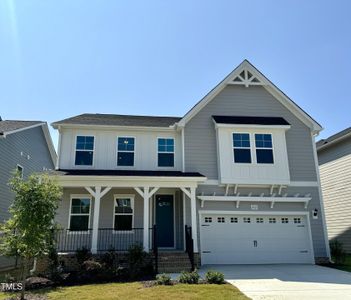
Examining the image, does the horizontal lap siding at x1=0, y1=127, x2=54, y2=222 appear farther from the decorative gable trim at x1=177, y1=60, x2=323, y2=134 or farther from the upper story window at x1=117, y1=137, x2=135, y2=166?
the decorative gable trim at x1=177, y1=60, x2=323, y2=134

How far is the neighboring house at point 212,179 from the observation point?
13.3m

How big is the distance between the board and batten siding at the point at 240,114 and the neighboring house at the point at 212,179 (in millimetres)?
49

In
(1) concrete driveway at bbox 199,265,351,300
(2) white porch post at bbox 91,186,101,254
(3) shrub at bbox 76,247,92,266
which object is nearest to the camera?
(1) concrete driveway at bbox 199,265,351,300

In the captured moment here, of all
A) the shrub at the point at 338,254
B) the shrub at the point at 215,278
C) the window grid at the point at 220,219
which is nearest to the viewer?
the shrub at the point at 215,278

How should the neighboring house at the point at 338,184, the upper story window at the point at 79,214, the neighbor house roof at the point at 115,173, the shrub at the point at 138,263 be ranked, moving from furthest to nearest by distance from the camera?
the neighboring house at the point at 338,184 < the upper story window at the point at 79,214 < the neighbor house roof at the point at 115,173 < the shrub at the point at 138,263

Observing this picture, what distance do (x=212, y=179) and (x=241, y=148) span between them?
2026mm

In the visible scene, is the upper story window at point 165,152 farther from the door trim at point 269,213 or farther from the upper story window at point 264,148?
the upper story window at point 264,148

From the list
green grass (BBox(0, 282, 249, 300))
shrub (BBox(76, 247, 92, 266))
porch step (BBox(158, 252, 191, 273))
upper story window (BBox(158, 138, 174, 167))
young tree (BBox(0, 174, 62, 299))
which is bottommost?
green grass (BBox(0, 282, 249, 300))

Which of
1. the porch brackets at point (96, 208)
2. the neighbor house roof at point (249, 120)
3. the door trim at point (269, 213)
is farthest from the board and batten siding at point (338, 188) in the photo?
the porch brackets at point (96, 208)

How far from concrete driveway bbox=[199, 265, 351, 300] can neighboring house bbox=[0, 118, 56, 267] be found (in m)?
10.0

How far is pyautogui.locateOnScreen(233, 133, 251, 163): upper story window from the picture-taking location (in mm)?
14273

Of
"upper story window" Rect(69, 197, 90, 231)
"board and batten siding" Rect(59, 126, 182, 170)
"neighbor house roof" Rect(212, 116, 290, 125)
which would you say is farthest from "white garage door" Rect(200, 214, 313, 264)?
"upper story window" Rect(69, 197, 90, 231)

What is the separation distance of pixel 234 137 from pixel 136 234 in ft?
20.7

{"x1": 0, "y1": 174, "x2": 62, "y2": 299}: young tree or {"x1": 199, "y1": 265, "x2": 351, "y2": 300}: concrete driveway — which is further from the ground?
{"x1": 0, "y1": 174, "x2": 62, "y2": 299}: young tree
